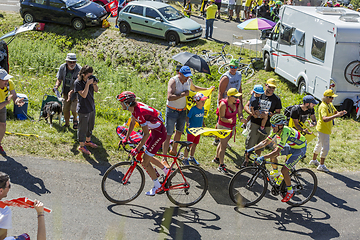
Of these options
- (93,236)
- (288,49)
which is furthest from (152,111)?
(288,49)

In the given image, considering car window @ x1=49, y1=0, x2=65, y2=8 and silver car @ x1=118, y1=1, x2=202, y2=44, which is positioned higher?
car window @ x1=49, y1=0, x2=65, y2=8

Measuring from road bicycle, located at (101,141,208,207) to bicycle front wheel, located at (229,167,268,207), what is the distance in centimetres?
60

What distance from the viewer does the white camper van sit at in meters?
11.5

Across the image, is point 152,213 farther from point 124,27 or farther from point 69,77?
point 124,27

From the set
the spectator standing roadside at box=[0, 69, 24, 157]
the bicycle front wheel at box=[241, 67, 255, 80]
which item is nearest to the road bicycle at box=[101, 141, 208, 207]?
the spectator standing roadside at box=[0, 69, 24, 157]

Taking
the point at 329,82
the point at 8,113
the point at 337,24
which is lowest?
the point at 8,113

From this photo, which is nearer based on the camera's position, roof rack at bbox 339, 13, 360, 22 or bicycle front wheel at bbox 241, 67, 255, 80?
roof rack at bbox 339, 13, 360, 22

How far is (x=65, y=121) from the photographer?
8891 mm

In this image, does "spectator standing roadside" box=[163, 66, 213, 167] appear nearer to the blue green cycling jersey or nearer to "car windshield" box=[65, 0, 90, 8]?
the blue green cycling jersey

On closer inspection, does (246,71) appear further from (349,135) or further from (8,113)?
(8,113)

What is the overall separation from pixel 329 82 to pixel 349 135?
1967mm

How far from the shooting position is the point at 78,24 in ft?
66.2

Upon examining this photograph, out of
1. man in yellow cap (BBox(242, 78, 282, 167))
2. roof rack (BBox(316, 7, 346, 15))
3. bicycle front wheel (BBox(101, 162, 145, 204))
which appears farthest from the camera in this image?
roof rack (BBox(316, 7, 346, 15))

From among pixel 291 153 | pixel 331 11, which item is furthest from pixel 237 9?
pixel 291 153
